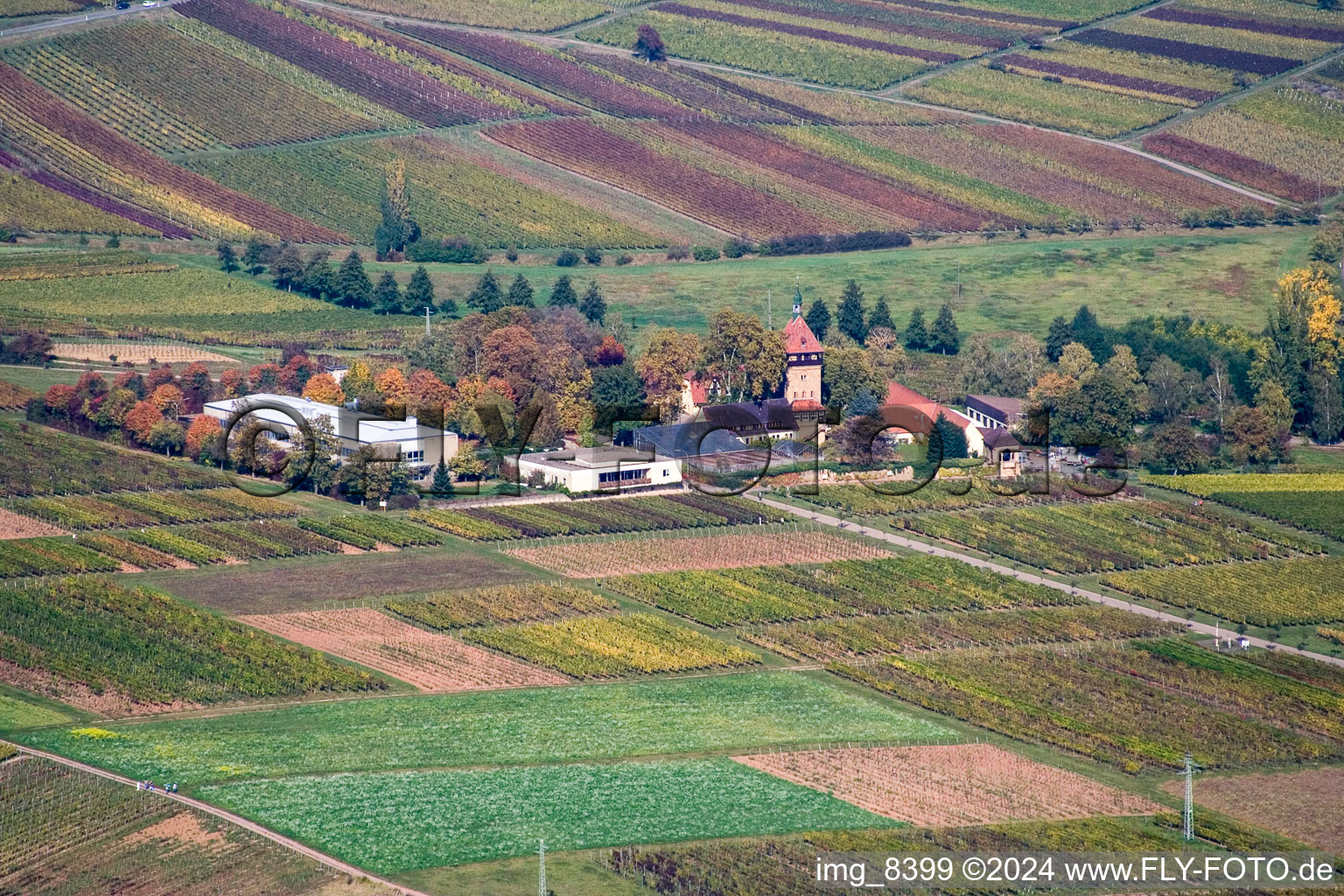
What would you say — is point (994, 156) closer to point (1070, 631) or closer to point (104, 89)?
point (104, 89)

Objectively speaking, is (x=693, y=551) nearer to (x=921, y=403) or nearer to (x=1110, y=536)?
(x=1110, y=536)

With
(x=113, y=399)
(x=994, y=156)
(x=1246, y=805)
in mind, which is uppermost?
(x=994, y=156)

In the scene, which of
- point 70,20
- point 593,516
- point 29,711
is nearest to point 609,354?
point 593,516

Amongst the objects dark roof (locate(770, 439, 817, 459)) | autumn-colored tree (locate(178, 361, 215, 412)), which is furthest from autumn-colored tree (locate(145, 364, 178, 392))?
dark roof (locate(770, 439, 817, 459))

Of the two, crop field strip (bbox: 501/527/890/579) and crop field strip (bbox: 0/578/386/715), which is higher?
crop field strip (bbox: 501/527/890/579)

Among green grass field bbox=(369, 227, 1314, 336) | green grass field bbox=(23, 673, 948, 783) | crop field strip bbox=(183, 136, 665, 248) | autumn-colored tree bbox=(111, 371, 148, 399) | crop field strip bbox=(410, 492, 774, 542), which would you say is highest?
crop field strip bbox=(183, 136, 665, 248)

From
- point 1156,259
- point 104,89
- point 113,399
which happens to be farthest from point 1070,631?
point 104,89

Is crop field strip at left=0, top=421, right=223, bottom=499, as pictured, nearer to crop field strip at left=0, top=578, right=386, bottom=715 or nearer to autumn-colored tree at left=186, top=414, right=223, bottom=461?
autumn-colored tree at left=186, top=414, right=223, bottom=461
